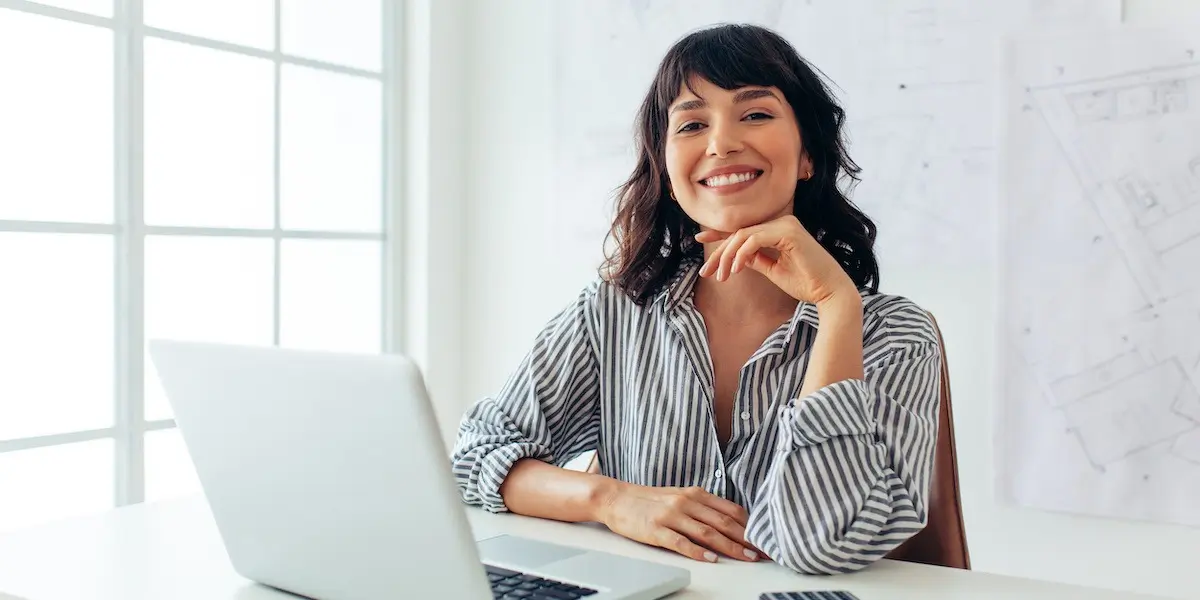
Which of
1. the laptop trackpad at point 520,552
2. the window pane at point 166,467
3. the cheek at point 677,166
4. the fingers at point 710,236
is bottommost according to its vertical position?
the window pane at point 166,467

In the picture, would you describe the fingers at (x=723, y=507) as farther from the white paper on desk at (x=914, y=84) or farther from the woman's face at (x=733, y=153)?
the white paper on desk at (x=914, y=84)

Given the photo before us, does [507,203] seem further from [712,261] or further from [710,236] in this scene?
[712,261]

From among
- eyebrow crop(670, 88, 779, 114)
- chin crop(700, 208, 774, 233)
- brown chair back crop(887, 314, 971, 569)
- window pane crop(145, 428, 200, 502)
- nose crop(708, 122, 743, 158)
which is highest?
eyebrow crop(670, 88, 779, 114)

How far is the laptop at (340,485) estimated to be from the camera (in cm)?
79

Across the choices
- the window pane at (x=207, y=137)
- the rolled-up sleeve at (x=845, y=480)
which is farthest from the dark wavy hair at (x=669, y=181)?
the window pane at (x=207, y=137)

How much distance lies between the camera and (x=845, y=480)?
1.16 metres

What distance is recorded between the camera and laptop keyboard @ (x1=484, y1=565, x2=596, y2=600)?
919mm

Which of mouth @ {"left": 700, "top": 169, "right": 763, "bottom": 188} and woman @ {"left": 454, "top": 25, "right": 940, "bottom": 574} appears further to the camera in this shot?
mouth @ {"left": 700, "top": 169, "right": 763, "bottom": 188}

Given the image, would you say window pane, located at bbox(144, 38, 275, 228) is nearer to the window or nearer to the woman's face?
the window

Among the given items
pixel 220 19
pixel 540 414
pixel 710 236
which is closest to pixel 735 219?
pixel 710 236

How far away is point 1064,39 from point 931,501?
1105 mm

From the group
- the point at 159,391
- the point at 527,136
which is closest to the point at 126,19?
the point at 159,391

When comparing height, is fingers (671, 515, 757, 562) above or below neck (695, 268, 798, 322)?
below

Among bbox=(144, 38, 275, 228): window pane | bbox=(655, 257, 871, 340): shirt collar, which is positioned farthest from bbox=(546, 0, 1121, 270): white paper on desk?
bbox=(144, 38, 275, 228): window pane
